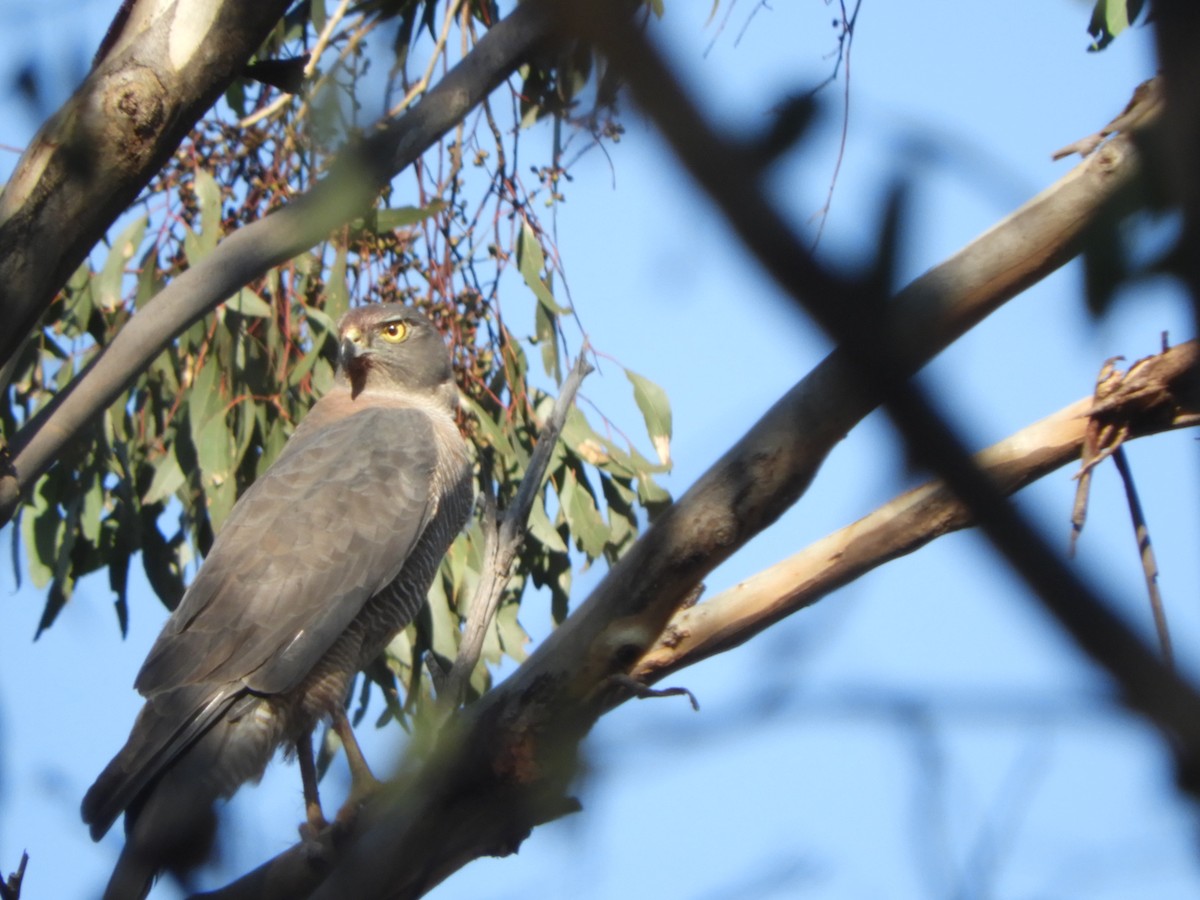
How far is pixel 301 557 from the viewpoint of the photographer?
11.3ft

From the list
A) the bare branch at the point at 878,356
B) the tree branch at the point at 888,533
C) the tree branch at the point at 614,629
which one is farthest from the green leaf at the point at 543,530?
the bare branch at the point at 878,356

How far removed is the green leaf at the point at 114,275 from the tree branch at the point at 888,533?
2.73 metres

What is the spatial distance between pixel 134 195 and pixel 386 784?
3.32ft

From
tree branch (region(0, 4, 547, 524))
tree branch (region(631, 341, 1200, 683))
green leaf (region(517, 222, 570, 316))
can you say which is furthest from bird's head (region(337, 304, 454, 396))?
tree branch (region(631, 341, 1200, 683))

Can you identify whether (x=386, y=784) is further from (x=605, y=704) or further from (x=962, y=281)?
(x=962, y=281)

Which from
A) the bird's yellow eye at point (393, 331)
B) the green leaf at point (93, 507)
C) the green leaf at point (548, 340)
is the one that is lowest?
the green leaf at point (548, 340)

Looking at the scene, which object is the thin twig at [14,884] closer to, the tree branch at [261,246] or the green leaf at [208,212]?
the tree branch at [261,246]

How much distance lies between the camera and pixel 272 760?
335cm

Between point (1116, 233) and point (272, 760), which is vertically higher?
point (272, 760)

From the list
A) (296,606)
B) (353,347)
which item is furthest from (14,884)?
(353,347)

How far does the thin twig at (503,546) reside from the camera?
2.30 m

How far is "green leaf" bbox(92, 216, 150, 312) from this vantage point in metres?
4.20

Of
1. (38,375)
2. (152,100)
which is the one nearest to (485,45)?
(152,100)

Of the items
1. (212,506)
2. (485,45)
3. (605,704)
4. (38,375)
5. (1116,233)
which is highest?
(38,375)
